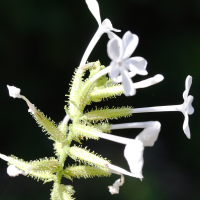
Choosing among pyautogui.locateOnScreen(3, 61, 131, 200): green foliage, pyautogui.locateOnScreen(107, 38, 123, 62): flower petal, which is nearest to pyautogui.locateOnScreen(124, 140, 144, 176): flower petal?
pyautogui.locateOnScreen(3, 61, 131, 200): green foliage

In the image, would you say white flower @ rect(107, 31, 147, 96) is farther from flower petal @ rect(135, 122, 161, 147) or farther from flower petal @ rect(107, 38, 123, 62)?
flower petal @ rect(135, 122, 161, 147)

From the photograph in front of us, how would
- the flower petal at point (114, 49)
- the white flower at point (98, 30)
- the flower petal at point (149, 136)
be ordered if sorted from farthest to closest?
the white flower at point (98, 30)
the flower petal at point (149, 136)
the flower petal at point (114, 49)

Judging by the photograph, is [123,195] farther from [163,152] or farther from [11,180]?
[11,180]

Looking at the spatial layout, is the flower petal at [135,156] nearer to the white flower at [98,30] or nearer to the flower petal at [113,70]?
the flower petal at [113,70]

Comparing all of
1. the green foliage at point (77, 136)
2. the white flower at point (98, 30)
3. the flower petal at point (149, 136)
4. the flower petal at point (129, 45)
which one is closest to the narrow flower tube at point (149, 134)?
the flower petal at point (149, 136)

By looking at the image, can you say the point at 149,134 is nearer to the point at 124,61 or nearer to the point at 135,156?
the point at 135,156

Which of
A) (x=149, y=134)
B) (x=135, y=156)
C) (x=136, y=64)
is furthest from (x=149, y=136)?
(x=136, y=64)

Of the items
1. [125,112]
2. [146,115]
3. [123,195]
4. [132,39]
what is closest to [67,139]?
[125,112]
